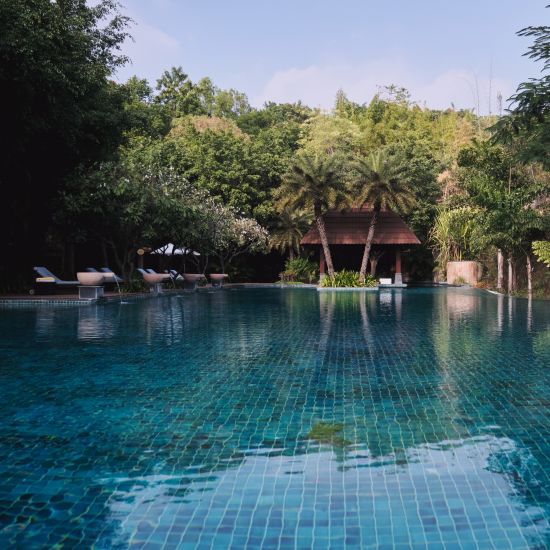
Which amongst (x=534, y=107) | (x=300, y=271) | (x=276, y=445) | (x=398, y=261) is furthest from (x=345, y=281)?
(x=276, y=445)

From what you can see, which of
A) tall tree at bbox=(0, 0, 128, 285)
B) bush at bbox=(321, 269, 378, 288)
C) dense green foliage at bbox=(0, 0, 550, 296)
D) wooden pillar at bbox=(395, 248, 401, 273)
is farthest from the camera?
wooden pillar at bbox=(395, 248, 401, 273)

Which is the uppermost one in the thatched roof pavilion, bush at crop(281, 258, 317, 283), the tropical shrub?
the thatched roof pavilion

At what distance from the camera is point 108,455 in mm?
4402

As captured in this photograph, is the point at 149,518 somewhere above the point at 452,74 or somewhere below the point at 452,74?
below

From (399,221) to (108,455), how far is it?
34.8m

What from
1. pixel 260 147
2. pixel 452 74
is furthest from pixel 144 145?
pixel 452 74

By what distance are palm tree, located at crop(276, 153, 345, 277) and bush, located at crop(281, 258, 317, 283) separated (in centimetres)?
497

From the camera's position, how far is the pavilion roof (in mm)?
36188

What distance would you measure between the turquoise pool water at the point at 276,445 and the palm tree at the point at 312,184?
24038 millimetres

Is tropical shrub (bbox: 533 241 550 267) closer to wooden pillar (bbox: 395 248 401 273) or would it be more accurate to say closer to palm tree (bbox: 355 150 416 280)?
palm tree (bbox: 355 150 416 280)

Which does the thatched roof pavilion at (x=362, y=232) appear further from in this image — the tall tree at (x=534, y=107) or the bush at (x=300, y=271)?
the tall tree at (x=534, y=107)

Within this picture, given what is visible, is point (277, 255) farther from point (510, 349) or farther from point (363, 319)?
point (510, 349)

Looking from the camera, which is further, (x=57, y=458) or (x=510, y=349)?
(x=510, y=349)

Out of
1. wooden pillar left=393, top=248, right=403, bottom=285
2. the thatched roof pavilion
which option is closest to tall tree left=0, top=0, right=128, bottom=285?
the thatched roof pavilion
